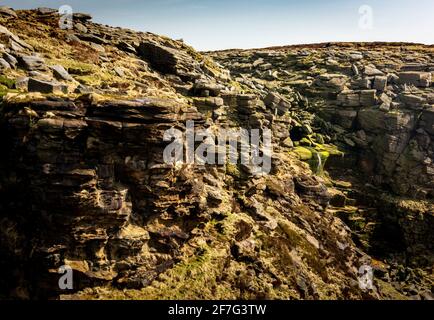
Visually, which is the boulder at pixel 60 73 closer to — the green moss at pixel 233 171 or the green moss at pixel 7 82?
the green moss at pixel 7 82

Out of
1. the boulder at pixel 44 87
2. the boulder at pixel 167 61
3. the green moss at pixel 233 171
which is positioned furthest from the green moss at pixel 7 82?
the boulder at pixel 167 61

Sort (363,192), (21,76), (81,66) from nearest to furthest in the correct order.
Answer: (21,76) < (81,66) < (363,192)

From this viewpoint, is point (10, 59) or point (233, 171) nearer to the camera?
point (10, 59)

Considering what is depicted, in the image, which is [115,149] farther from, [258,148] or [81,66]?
[258,148]

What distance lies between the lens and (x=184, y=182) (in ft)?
84.3

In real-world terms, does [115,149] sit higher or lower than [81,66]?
lower

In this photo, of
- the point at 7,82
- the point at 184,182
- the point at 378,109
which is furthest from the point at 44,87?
the point at 378,109

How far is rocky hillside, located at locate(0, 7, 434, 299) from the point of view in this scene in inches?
859

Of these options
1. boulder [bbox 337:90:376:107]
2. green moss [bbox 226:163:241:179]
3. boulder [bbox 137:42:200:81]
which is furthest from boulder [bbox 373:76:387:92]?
green moss [bbox 226:163:241:179]

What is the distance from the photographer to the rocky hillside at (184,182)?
71.6 ft

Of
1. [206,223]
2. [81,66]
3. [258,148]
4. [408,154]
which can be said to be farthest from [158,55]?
[408,154]

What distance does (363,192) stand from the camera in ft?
160

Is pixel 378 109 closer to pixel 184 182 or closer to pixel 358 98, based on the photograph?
pixel 358 98

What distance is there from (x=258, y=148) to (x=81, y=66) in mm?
17274
